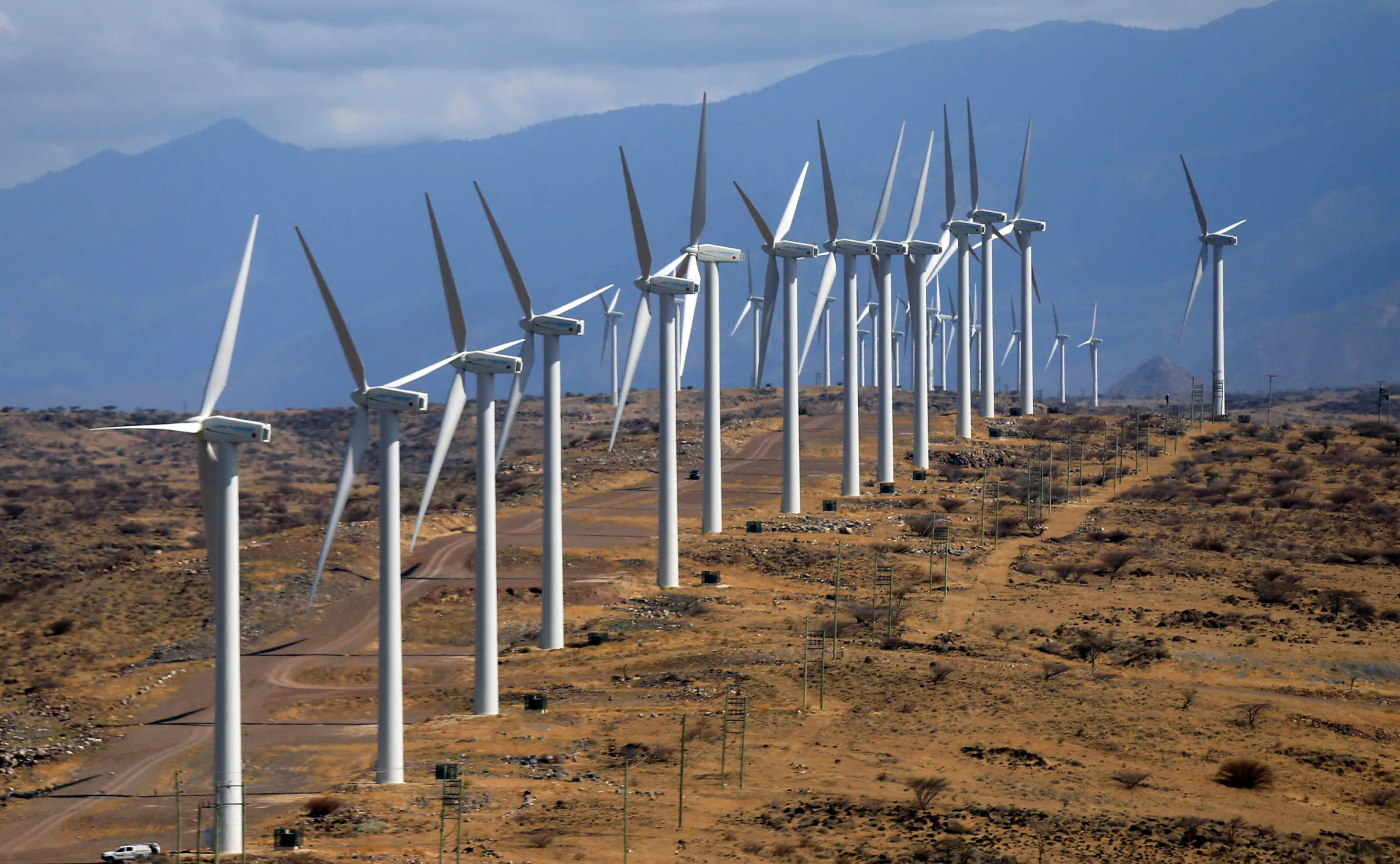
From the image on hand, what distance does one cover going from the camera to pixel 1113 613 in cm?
6344

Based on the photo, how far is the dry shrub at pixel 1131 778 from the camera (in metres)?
40.5

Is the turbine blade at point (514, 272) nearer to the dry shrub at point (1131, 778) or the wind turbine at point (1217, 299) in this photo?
the dry shrub at point (1131, 778)

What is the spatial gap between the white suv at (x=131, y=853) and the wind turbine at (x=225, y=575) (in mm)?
1627

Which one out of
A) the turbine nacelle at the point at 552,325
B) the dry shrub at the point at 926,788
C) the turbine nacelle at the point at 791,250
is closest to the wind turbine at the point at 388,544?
the dry shrub at the point at 926,788

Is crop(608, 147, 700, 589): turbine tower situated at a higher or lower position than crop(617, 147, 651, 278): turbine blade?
lower

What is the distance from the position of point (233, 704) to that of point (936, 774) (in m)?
17.6

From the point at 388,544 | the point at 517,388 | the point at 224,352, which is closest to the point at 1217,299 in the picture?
the point at 517,388

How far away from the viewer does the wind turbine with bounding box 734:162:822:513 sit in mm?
78250

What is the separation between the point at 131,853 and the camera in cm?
3509

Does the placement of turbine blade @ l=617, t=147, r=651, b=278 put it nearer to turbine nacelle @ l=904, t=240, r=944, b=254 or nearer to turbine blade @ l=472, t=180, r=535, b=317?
turbine blade @ l=472, t=180, r=535, b=317

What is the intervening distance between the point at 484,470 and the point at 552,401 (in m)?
8.52

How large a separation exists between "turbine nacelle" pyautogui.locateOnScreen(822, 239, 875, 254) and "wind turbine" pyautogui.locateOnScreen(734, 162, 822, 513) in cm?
213

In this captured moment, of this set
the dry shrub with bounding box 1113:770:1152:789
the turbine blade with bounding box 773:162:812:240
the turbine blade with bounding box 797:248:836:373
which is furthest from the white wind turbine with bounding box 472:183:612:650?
the turbine blade with bounding box 797:248:836:373

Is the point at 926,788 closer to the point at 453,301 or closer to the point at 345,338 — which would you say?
the point at 345,338
